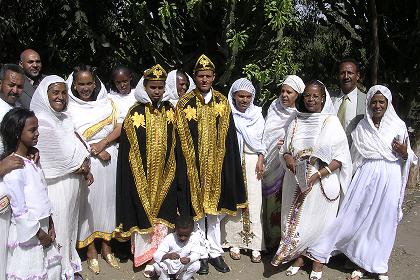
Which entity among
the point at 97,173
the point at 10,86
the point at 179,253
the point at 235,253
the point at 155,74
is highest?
the point at 155,74

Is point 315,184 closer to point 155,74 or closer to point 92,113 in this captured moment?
point 155,74

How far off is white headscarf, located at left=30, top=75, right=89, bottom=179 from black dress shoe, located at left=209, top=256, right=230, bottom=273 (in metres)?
1.67

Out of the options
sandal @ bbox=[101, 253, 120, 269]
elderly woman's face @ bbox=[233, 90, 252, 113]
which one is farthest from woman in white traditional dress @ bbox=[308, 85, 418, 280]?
sandal @ bbox=[101, 253, 120, 269]

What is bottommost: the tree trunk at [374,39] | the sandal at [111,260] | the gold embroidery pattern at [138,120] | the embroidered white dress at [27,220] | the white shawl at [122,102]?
the sandal at [111,260]

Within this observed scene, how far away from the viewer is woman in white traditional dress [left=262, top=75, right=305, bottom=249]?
191 inches

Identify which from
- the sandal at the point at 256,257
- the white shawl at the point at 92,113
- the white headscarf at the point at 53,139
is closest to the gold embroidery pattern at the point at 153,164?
the white shawl at the point at 92,113

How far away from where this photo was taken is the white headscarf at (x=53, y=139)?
3.85 meters

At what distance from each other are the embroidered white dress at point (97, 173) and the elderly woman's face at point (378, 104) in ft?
7.66

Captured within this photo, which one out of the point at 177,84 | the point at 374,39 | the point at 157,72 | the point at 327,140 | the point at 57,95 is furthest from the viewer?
the point at 374,39

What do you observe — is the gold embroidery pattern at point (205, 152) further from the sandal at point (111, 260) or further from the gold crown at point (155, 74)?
the sandal at point (111, 260)

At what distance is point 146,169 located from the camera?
4422 mm

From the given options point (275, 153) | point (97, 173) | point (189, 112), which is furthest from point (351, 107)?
point (97, 173)

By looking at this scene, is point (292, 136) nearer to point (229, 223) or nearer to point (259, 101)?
point (229, 223)

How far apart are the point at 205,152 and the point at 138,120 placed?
0.67 m
